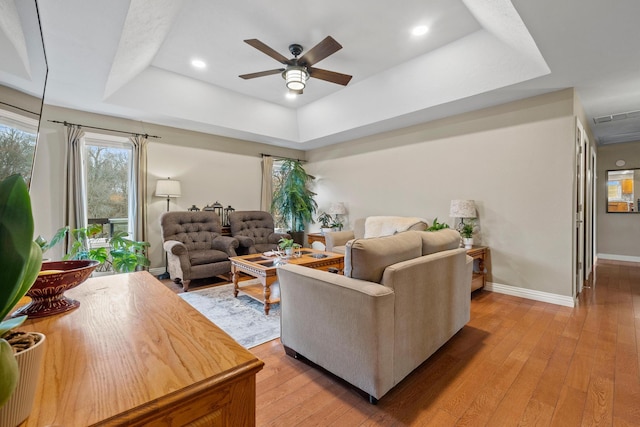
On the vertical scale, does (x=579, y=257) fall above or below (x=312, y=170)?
below

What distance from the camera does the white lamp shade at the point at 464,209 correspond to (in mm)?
3837

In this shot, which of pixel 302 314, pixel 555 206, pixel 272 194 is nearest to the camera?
pixel 302 314

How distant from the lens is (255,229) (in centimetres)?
520

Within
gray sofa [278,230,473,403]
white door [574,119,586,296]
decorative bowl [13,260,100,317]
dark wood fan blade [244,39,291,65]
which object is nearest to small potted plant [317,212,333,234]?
dark wood fan blade [244,39,291,65]

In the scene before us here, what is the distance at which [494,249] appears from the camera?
12.8ft

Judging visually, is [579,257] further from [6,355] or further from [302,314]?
[6,355]

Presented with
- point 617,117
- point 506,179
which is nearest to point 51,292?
point 506,179

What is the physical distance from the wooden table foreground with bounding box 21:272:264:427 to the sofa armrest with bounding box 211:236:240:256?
3436 millimetres

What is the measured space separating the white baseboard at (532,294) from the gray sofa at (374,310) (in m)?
2.02

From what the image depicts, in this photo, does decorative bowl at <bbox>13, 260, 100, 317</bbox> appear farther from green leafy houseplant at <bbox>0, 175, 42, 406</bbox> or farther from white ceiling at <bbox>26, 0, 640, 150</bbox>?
white ceiling at <bbox>26, 0, 640, 150</bbox>

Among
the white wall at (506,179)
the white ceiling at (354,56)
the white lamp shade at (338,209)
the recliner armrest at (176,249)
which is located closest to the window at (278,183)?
the white lamp shade at (338,209)

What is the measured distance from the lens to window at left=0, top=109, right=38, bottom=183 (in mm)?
709

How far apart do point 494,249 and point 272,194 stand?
420 cm

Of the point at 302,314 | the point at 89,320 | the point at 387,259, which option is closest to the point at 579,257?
the point at 387,259
